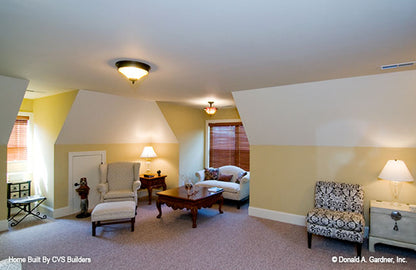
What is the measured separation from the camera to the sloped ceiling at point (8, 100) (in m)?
3.62

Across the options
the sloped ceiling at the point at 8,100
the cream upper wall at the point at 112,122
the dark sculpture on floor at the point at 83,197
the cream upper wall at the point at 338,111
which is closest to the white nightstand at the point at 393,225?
the cream upper wall at the point at 338,111

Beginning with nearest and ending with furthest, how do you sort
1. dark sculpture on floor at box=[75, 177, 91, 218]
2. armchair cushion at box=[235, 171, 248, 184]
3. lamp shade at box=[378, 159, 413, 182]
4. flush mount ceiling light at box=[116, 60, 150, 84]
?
flush mount ceiling light at box=[116, 60, 150, 84], lamp shade at box=[378, 159, 413, 182], dark sculpture on floor at box=[75, 177, 91, 218], armchair cushion at box=[235, 171, 248, 184]

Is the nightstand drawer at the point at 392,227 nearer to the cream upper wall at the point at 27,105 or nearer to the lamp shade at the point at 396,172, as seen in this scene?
the lamp shade at the point at 396,172

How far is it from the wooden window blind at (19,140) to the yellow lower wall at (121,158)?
46.0 inches

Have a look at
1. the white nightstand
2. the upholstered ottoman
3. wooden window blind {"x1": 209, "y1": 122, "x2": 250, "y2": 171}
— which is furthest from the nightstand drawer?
the upholstered ottoman

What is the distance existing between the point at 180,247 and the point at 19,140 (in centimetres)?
438

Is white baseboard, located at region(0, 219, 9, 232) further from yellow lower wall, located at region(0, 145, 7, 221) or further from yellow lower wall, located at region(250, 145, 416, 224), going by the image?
yellow lower wall, located at region(250, 145, 416, 224)

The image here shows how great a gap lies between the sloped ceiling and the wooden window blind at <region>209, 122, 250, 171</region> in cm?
454

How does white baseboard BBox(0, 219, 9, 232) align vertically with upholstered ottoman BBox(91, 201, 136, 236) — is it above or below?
below

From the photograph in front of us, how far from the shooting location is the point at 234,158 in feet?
21.9

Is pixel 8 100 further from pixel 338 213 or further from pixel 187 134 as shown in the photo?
pixel 338 213

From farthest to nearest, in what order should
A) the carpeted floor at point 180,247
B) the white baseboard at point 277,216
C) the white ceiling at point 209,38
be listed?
the white baseboard at point 277,216
the carpeted floor at point 180,247
the white ceiling at point 209,38

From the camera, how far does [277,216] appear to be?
4637 mm

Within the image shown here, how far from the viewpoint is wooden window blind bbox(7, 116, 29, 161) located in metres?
5.10
